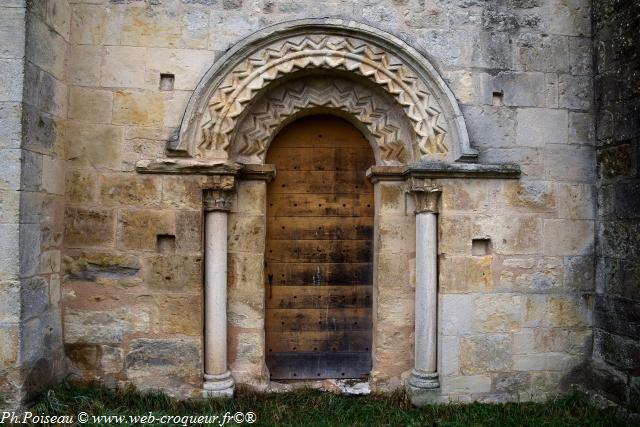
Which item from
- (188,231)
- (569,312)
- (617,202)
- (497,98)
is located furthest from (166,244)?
(617,202)

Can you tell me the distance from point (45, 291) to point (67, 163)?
3.37 feet

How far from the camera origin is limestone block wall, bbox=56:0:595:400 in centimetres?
388

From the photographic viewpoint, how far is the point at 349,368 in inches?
173

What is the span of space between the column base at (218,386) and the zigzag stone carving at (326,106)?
188 cm

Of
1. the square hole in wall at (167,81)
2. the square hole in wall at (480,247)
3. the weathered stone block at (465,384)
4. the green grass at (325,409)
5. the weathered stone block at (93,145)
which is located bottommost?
the green grass at (325,409)

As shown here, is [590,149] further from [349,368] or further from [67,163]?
[67,163]

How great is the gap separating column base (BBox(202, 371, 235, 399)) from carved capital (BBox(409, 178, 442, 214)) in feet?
7.08

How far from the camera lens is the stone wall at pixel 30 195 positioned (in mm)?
3303

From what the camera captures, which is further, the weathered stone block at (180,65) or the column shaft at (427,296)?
the column shaft at (427,296)

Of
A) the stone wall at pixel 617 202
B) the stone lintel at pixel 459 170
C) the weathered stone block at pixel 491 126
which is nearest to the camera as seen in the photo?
the stone wall at pixel 617 202

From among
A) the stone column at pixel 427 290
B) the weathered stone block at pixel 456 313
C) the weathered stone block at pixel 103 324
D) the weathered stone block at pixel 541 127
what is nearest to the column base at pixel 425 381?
the stone column at pixel 427 290

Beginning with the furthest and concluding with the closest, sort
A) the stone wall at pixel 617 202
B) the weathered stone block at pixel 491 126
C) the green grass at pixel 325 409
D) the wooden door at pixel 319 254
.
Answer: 1. the wooden door at pixel 319 254
2. the weathered stone block at pixel 491 126
3. the stone wall at pixel 617 202
4. the green grass at pixel 325 409

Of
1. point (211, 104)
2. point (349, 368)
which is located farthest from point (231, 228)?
point (349, 368)

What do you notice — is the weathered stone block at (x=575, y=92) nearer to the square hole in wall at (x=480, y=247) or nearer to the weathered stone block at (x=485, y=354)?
the square hole in wall at (x=480, y=247)
